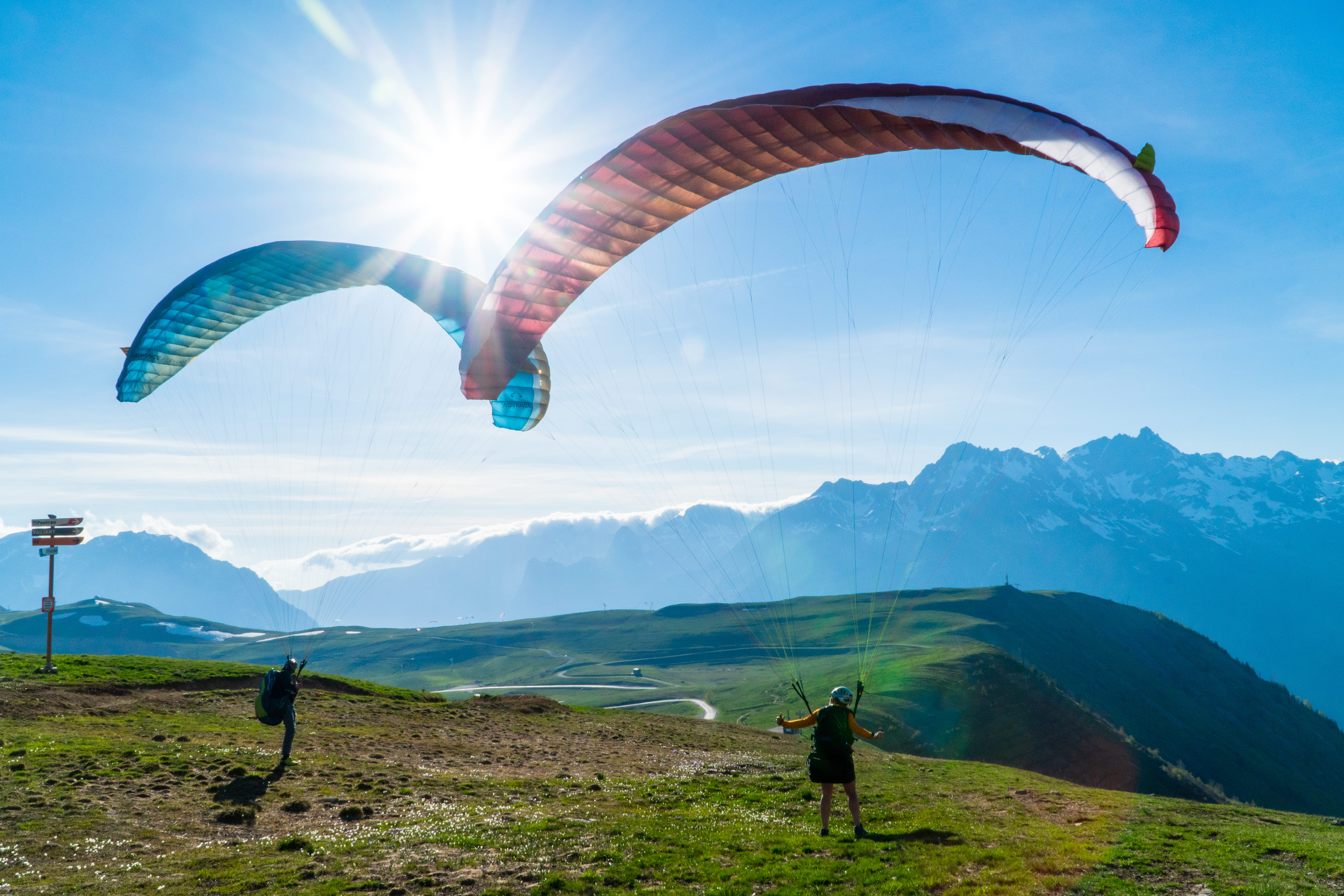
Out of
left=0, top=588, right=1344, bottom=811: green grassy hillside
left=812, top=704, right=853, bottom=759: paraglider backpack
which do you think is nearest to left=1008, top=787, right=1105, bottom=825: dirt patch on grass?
left=812, top=704, right=853, bottom=759: paraglider backpack

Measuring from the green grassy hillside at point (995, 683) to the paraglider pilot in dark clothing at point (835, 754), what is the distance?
12.1m

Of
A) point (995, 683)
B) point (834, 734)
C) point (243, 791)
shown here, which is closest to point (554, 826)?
point (834, 734)

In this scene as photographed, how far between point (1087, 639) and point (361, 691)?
156061 mm

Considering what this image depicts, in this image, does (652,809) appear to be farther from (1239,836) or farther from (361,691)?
(361,691)

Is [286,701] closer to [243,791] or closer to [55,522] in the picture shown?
[243,791]

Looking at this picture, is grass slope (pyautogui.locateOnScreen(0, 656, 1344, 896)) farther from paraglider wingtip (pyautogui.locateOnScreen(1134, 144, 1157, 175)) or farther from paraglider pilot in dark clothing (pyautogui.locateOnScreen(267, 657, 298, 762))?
paraglider wingtip (pyautogui.locateOnScreen(1134, 144, 1157, 175))

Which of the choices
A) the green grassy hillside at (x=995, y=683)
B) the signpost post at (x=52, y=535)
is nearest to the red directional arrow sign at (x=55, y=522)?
the signpost post at (x=52, y=535)

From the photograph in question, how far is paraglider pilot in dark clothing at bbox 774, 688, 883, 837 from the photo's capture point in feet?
40.5

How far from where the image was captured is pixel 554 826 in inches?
528

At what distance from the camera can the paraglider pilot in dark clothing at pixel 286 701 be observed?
1891 cm

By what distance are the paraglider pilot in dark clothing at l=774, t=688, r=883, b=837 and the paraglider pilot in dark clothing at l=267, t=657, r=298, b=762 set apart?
13.3 m

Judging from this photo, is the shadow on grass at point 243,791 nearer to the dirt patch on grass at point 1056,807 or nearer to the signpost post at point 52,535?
the dirt patch on grass at point 1056,807

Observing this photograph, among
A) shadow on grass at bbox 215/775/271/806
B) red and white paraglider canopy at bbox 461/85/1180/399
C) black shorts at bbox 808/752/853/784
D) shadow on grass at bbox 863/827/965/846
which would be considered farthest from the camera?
shadow on grass at bbox 215/775/271/806

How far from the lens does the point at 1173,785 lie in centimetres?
5831
